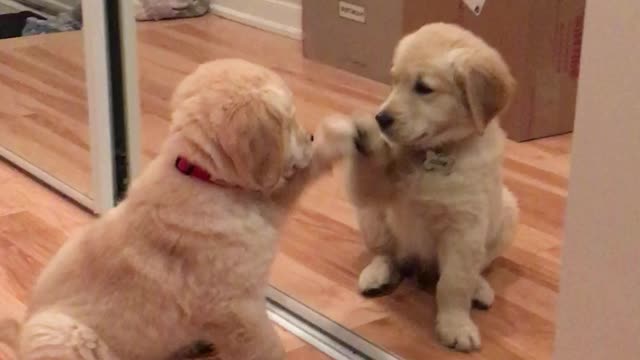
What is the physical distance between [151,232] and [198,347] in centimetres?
31

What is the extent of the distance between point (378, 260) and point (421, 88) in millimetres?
409

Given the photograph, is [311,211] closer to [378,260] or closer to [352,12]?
[378,260]

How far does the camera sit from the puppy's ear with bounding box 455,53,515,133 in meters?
1.68

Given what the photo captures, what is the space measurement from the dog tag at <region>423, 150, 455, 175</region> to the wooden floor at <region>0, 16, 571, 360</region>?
0.96 feet

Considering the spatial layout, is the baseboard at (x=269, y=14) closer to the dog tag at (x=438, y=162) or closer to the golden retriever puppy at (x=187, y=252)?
the dog tag at (x=438, y=162)

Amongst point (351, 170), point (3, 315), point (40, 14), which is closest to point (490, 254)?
point (351, 170)

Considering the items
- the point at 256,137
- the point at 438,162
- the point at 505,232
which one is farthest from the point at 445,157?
the point at 256,137

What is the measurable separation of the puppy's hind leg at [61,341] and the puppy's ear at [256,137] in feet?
1.12

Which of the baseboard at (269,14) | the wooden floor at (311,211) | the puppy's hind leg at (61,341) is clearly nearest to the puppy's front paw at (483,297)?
the wooden floor at (311,211)

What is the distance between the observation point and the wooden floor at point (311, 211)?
184cm

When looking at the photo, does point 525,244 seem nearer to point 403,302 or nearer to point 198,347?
point 403,302

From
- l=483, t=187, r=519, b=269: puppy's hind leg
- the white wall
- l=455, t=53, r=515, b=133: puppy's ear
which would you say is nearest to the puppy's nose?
l=455, t=53, r=515, b=133: puppy's ear

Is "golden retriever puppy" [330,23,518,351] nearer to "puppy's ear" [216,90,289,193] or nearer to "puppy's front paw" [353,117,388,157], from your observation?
"puppy's front paw" [353,117,388,157]

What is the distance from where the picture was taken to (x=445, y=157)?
5.79ft
